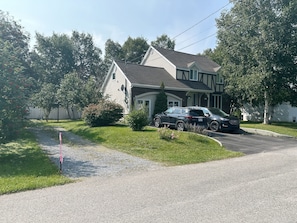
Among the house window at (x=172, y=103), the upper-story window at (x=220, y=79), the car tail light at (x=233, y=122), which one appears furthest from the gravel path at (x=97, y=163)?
the upper-story window at (x=220, y=79)

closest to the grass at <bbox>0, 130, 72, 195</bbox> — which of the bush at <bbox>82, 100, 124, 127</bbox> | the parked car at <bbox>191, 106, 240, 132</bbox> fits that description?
the bush at <bbox>82, 100, 124, 127</bbox>

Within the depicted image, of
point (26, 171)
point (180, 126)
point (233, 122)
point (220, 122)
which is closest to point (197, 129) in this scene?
point (180, 126)

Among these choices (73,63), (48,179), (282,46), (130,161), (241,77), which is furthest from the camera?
(73,63)

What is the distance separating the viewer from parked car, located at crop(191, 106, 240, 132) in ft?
56.4

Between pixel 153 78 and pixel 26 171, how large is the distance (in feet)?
63.8

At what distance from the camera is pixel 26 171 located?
752cm

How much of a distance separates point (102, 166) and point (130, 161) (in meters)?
1.20

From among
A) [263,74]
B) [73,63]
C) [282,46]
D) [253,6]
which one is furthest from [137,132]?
[73,63]

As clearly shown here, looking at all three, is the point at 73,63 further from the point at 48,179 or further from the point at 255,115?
the point at 48,179

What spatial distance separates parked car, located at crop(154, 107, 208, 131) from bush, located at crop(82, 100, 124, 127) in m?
3.81

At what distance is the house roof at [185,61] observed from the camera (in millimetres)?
29078

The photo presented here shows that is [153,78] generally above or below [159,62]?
below

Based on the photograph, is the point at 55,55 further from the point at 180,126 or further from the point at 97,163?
the point at 97,163

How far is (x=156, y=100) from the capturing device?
949 inches
